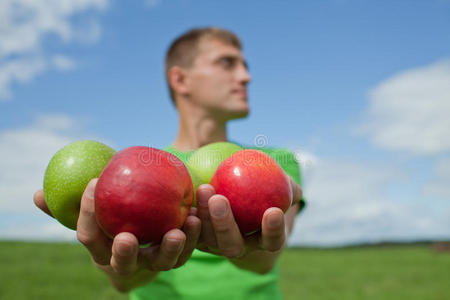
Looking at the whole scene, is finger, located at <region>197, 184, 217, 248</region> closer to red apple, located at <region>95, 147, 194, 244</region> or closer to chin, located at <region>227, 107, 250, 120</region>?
red apple, located at <region>95, 147, 194, 244</region>

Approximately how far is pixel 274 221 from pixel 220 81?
117 inches

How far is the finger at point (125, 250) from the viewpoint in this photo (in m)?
2.20

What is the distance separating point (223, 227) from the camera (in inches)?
95.3

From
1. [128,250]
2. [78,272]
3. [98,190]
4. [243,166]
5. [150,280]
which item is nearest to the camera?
[128,250]

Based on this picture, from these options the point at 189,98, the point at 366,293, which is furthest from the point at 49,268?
the point at 189,98

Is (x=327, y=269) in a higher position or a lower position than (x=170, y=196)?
lower

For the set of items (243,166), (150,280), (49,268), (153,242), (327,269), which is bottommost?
(327,269)

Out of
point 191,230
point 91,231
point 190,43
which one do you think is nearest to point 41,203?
point 91,231

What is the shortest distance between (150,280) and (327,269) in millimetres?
16552

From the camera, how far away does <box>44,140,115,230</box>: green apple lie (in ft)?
9.52

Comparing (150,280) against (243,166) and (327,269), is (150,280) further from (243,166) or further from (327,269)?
(327,269)

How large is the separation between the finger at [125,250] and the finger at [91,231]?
11.9 inches

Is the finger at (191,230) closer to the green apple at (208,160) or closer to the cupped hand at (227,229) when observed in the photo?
the cupped hand at (227,229)

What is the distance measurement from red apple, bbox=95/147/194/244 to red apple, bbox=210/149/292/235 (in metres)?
0.34
